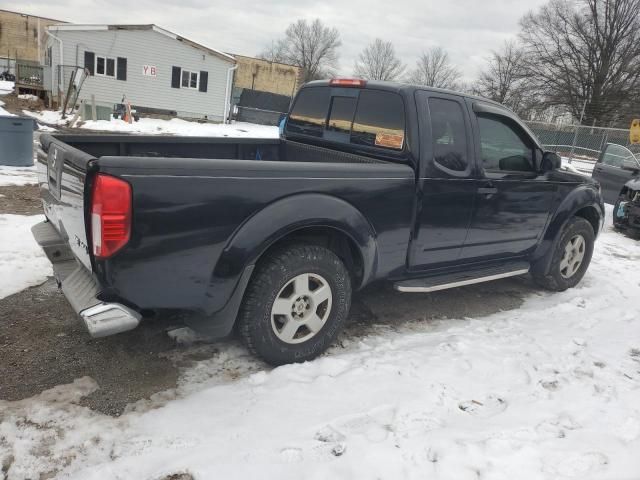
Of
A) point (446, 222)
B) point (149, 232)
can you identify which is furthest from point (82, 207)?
point (446, 222)

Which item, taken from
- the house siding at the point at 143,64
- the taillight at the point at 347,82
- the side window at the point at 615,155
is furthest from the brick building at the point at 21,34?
the taillight at the point at 347,82

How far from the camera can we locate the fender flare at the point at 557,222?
4.89m

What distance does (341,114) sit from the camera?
4230 mm

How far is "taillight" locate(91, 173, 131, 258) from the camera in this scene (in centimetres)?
238

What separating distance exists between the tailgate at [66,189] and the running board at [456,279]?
221 centimetres

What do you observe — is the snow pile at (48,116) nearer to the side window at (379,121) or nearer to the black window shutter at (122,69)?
the black window shutter at (122,69)

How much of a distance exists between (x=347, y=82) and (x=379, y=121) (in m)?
0.58

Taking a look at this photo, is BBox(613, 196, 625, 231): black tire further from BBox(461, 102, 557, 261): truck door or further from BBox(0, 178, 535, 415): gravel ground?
BBox(0, 178, 535, 415): gravel ground

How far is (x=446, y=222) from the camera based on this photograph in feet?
A: 12.6

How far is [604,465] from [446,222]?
1916mm

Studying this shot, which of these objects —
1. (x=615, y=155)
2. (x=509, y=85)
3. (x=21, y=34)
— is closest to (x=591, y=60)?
(x=509, y=85)

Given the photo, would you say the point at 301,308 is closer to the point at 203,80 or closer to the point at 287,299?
the point at 287,299

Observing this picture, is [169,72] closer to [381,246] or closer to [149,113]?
[149,113]

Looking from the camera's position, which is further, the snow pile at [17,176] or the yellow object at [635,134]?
the yellow object at [635,134]
